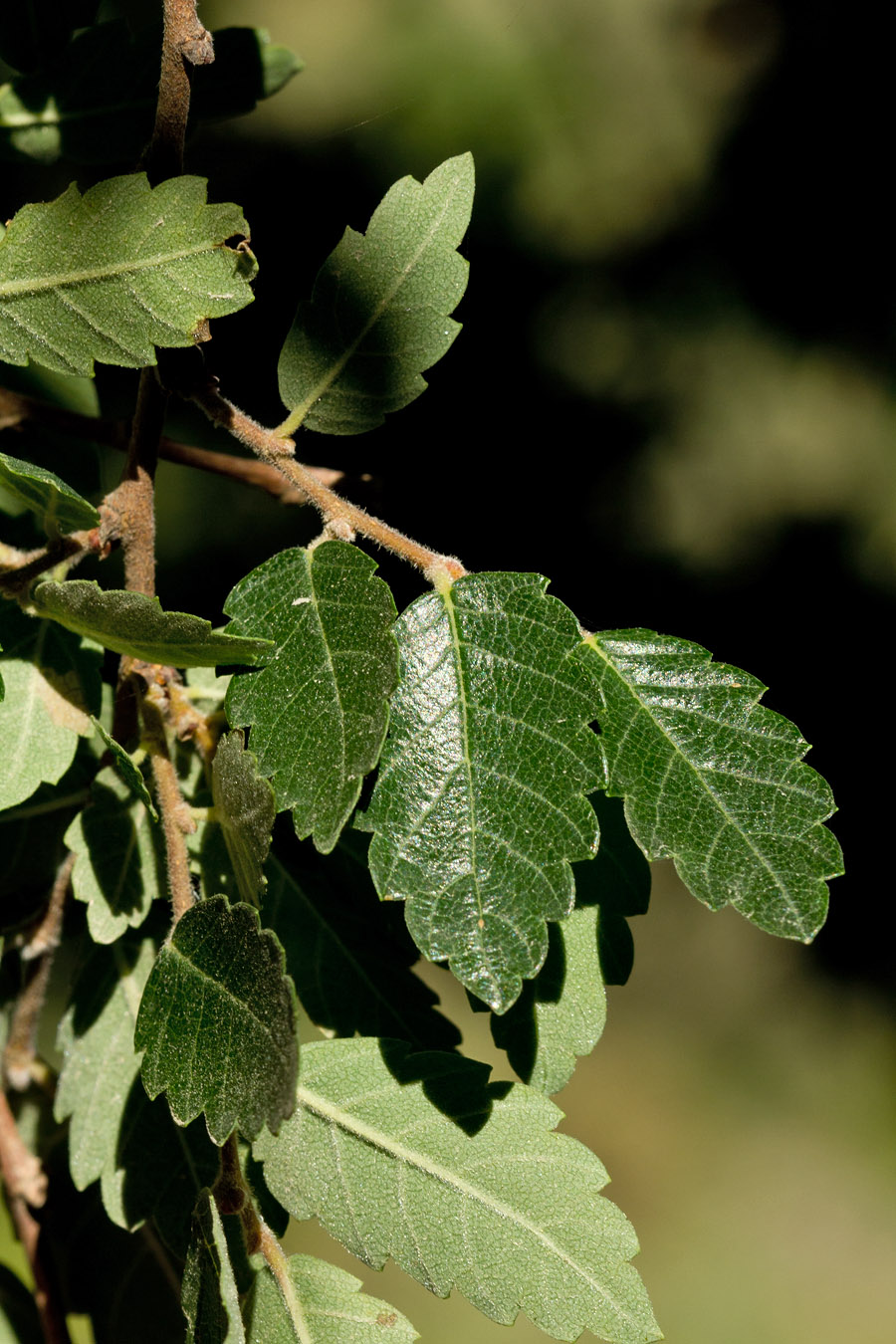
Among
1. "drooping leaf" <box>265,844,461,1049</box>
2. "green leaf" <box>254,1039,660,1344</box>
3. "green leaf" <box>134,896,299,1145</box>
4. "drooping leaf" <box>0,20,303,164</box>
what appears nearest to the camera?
"green leaf" <box>134,896,299,1145</box>

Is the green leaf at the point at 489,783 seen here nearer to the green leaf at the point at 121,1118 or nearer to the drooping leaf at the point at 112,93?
the green leaf at the point at 121,1118

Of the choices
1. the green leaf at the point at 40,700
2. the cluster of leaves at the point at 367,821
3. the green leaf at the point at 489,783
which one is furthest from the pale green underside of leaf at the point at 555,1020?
the green leaf at the point at 40,700

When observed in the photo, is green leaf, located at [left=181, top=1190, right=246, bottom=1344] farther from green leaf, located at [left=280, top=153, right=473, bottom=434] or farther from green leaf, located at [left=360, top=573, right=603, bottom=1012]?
green leaf, located at [left=280, top=153, right=473, bottom=434]

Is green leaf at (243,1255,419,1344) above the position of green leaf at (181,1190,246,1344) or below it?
below

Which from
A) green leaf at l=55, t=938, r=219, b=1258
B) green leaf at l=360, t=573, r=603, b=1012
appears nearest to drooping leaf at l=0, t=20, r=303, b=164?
green leaf at l=360, t=573, r=603, b=1012

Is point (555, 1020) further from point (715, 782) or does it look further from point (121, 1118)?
point (121, 1118)

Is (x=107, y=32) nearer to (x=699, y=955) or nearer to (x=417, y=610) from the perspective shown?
(x=417, y=610)

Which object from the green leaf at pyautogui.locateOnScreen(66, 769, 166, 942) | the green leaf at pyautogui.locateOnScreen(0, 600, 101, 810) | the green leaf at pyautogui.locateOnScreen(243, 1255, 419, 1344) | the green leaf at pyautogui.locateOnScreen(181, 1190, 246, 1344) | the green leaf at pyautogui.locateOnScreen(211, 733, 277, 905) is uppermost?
the green leaf at pyautogui.locateOnScreen(211, 733, 277, 905)
